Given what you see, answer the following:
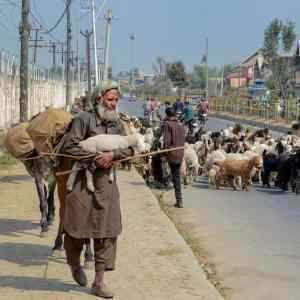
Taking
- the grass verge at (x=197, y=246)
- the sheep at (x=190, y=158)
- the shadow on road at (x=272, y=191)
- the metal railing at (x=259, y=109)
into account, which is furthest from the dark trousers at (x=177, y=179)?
the metal railing at (x=259, y=109)

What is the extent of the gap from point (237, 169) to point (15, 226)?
7753 millimetres

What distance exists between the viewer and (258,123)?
51000 mm

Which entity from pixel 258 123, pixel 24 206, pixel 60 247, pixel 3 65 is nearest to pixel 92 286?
pixel 60 247

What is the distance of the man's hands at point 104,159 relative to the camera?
655 centimetres

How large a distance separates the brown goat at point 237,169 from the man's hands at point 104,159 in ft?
35.8

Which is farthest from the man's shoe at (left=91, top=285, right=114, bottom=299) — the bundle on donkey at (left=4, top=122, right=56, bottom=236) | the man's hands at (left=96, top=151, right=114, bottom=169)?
the bundle on donkey at (left=4, top=122, right=56, bottom=236)

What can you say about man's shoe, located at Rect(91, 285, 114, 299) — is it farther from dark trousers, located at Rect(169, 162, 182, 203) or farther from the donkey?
dark trousers, located at Rect(169, 162, 182, 203)

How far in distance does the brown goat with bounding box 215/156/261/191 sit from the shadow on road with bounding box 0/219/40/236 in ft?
23.9

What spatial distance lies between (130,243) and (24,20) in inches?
467

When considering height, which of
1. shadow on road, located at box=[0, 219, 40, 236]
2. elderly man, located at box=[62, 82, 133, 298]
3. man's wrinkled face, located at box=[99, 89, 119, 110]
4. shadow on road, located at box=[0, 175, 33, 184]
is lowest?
shadow on road, located at box=[0, 175, 33, 184]

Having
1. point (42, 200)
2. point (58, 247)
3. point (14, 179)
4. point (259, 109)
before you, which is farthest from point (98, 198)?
point (259, 109)

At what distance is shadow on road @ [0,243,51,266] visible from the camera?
829 centimetres

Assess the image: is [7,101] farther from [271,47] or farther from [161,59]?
[161,59]

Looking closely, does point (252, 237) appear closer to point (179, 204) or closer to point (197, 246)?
point (197, 246)
